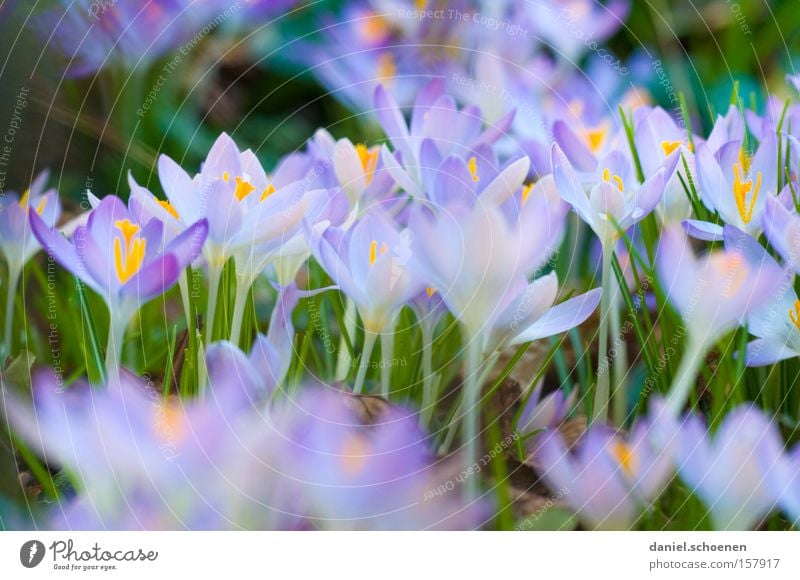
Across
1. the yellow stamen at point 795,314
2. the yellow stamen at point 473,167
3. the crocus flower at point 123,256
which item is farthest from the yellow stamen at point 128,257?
the yellow stamen at point 795,314

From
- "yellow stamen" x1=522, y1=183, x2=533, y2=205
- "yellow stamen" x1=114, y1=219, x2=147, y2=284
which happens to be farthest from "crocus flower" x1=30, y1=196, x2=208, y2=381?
"yellow stamen" x1=522, y1=183, x2=533, y2=205

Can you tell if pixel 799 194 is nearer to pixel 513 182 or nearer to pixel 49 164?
pixel 513 182

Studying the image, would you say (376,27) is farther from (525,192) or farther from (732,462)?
(732,462)

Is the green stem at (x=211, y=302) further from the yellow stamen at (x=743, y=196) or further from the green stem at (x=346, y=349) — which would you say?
the yellow stamen at (x=743, y=196)

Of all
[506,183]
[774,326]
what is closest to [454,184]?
[506,183]

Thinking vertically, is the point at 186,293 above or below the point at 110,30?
below
